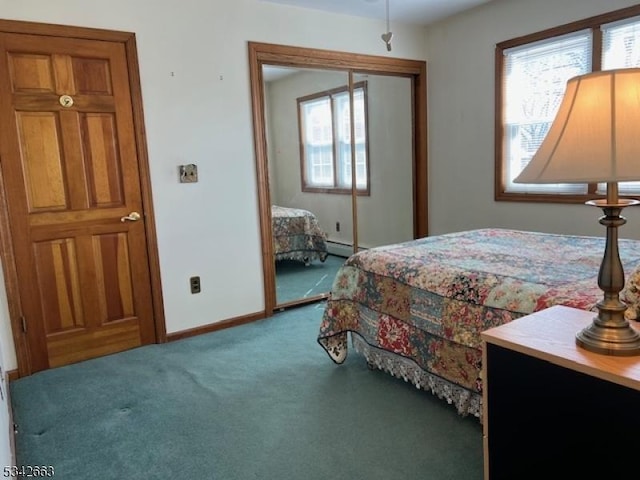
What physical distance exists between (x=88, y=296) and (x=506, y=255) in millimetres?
2555

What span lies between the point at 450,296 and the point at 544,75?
250 cm

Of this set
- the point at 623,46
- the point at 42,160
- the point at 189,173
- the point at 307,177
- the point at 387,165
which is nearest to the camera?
the point at 42,160

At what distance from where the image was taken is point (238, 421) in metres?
2.29

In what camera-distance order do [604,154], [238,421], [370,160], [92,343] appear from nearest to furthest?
[604,154]
[238,421]
[92,343]
[370,160]

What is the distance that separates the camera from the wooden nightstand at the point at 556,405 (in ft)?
3.74

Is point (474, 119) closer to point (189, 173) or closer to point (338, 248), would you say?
point (338, 248)

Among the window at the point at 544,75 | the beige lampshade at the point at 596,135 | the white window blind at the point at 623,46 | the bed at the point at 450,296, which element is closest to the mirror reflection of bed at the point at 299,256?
the bed at the point at 450,296

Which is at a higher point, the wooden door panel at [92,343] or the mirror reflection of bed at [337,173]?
the mirror reflection of bed at [337,173]

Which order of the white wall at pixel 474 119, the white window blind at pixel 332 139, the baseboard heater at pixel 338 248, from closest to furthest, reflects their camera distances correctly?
the white wall at pixel 474 119 → the white window blind at pixel 332 139 → the baseboard heater at pixel 338 248

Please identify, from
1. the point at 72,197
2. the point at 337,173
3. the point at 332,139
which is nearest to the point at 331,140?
the point at 332,139

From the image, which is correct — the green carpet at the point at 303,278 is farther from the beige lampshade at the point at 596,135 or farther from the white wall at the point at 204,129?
the beige lampshade at the point at 596,135

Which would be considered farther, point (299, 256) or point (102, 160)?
point (299, 256)

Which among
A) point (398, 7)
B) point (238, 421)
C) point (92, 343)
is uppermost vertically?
point (398, 7)

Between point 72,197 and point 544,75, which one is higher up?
point 544,75
